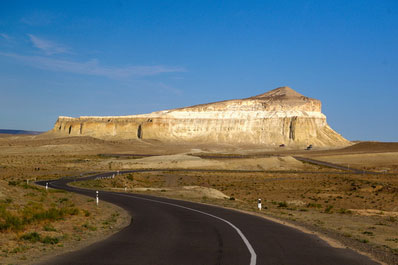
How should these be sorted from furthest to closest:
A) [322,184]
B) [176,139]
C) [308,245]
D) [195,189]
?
1. [176,139]
2. [322,184]
3. [195,189]
4. [308,245]

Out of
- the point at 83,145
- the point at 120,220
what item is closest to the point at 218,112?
the point at 83,145

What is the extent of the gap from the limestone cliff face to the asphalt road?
143111mm

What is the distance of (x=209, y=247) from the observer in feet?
40.9

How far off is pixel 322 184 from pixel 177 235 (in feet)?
140

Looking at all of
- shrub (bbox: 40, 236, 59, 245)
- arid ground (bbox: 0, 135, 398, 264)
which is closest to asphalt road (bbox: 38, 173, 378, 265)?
arid ground (bbox: 0, 135, 398, 264)

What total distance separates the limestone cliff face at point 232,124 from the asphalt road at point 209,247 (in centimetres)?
14311

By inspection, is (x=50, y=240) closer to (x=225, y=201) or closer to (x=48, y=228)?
(x=48, y=228)

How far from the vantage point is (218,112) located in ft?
590

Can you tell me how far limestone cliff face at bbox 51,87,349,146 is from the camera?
163 m

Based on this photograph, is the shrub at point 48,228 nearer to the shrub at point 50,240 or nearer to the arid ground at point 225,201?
the arid ground at point 225,201

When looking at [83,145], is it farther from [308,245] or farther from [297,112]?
[308,245]

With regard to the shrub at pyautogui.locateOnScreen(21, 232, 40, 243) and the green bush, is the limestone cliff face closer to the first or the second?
the green bush

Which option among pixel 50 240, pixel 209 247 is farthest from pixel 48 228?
pixel 209 247

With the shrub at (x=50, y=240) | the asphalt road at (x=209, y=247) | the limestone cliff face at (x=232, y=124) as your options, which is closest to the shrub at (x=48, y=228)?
the shrub at (x=50, y=240)
